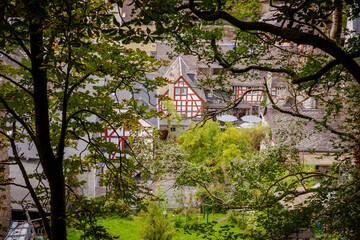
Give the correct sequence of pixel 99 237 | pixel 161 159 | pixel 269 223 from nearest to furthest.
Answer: pixel 99 237
pixel 269 223
pixel 161 159

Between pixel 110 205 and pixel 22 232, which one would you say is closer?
pixel 110 205

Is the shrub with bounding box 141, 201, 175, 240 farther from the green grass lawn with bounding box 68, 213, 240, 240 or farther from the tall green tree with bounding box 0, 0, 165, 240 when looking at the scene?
the tall green tree with bounding box 0, 0, 165, 240

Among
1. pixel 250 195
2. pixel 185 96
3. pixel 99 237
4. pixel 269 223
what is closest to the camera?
pixel 99 237

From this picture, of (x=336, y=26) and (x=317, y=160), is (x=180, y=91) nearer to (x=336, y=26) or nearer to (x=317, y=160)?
(x=317, y=160)

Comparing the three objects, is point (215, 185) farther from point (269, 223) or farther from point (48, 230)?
point (48, 230)

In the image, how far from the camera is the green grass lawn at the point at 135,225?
11.0 meters

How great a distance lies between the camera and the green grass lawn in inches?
432

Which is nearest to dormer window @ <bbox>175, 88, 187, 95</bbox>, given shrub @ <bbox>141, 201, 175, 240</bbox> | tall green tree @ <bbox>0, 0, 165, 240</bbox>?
shrub @ <bbox>141, 201, 175, 240</bbox>

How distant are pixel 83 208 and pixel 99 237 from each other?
0.29m

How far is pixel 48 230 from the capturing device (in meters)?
2.92

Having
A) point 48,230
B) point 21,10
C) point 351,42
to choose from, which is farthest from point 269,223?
point 21,10

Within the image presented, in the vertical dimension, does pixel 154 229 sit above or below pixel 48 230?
below

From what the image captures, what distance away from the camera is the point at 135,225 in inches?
490

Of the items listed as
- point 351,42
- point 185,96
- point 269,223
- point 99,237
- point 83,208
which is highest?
point 185,96
